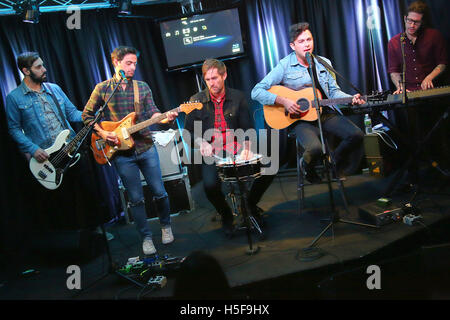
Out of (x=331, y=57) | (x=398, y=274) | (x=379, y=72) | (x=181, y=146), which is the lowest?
(x=398, y=274)

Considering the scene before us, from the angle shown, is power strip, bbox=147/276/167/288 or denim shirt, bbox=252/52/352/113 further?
denim shirt, bbox=252/52/352/113

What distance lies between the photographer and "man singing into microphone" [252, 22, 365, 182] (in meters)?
3.81

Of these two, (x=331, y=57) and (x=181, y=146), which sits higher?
(x=331, y=57)

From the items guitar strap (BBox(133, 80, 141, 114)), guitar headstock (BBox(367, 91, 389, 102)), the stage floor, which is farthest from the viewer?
guitar strap (BBox(133, 80, 141, 114))

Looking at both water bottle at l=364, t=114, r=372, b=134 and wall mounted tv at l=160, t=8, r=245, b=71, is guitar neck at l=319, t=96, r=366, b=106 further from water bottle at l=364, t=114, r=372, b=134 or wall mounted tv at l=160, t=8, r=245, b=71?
wall mounted tv at l=160, t=8, r=245, b=71

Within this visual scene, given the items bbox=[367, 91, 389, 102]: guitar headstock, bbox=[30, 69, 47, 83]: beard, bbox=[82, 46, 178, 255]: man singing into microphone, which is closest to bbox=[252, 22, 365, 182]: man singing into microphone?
bbox=[367, 91, 389, 102]: guitar headstock

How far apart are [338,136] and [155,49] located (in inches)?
143

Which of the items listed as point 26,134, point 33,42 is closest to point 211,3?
point 33,42

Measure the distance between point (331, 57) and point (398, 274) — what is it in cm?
396

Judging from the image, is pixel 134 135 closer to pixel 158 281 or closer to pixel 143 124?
pixel 143 124

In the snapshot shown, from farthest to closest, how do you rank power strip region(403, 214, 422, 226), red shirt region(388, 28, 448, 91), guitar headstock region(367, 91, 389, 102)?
red shirt region(388, 28, 448, 91)
guitar headstock region(367, 91, 389, 102)
power strip region(403, 214, 422, 226)

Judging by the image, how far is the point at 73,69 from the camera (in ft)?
17.6
